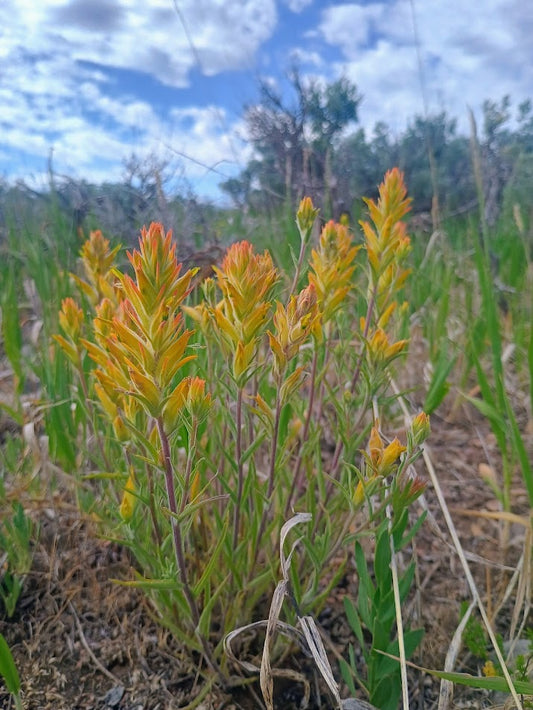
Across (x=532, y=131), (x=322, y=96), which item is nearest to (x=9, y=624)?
(x=322, y=96)

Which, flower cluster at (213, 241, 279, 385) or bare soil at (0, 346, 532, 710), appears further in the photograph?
bare soil at (0, 346, 532, 710)

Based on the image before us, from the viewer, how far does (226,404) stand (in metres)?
1.23

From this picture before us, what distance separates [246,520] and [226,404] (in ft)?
1.20

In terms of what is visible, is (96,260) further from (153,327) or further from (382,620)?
(382,620)

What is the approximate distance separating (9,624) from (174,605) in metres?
0.48

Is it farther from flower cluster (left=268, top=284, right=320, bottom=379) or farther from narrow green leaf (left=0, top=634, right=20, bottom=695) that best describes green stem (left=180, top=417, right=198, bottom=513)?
narrow green leaf (left=0, top=634, right=20, bottom=695)

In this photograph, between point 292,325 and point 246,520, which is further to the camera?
point 246,520

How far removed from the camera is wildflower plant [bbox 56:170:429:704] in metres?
0.81

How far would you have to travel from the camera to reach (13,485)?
6.21 feet

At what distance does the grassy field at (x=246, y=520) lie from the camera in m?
0.93

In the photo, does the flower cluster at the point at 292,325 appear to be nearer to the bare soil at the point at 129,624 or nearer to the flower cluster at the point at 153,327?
the flower cluster at the point at 153,327

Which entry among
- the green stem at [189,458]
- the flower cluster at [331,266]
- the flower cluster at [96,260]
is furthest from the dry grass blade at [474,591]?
the flower cluster at [96,260]

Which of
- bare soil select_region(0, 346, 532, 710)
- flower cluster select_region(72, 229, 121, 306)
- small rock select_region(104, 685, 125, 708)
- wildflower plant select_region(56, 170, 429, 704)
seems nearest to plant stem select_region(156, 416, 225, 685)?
wildflower plant select_region(56, 170, 429, 704)

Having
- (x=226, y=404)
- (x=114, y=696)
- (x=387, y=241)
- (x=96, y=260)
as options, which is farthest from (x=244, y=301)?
A: (x=114, y=696)
